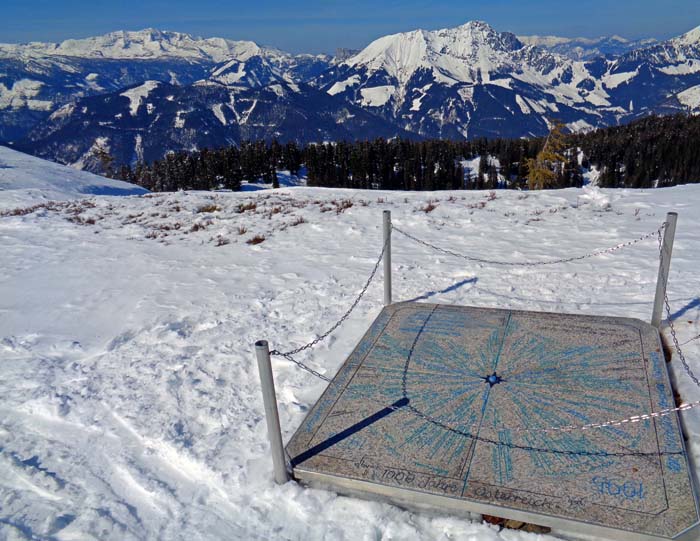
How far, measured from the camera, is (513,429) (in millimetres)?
5816

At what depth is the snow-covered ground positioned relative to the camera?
5.04 meters

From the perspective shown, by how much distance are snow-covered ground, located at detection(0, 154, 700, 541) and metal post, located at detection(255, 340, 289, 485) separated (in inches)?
8.3

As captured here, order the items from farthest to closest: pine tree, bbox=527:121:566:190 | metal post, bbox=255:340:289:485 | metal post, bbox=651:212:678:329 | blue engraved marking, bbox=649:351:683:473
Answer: pine tree, bbox=527:121:566:190 → metal post, bbox=651:212:678:329 → blue engraved marking, bbox=649:351:683:473 → metal post, bbox=255:340:289:485

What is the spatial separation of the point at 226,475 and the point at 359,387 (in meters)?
2.26

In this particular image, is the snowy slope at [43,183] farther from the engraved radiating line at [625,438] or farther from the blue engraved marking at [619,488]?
the blue engraved marking at [619,488]

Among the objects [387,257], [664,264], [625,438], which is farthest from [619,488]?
[387,257]

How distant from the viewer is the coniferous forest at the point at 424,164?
3529 inches

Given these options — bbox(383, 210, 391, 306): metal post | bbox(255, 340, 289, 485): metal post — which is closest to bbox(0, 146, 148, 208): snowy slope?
bbox(383, 210, 391, 306): metal post

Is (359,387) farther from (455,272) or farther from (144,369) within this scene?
(455,272)

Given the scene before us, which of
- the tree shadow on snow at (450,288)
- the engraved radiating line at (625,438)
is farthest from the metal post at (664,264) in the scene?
the tree shadow on snow at (450,288)

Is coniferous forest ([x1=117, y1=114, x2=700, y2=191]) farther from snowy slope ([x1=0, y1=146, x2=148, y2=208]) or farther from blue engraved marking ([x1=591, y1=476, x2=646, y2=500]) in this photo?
blue engraved marking ([x1=591, y1=476, x2=646, y2=500])

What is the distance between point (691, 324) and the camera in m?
8.09

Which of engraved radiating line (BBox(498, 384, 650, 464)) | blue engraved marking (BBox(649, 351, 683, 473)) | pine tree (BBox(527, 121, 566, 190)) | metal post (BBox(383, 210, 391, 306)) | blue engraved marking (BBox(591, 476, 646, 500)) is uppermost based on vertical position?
pine tree (BBox(527, 121, 566, 190))

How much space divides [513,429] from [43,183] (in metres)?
38.2
